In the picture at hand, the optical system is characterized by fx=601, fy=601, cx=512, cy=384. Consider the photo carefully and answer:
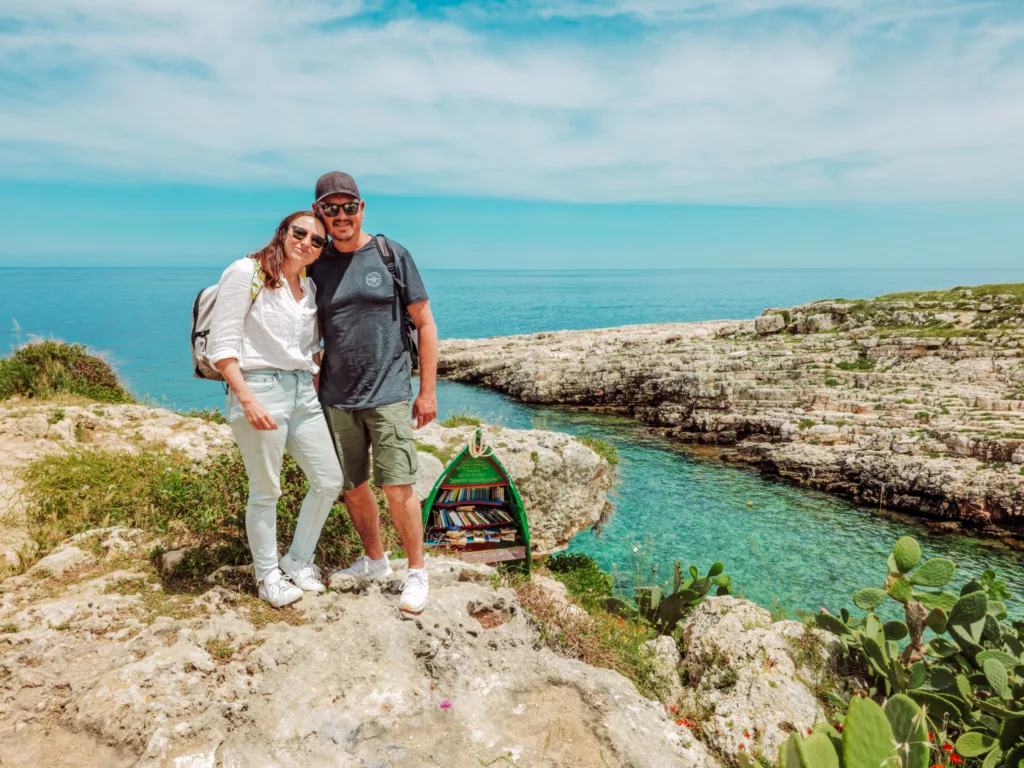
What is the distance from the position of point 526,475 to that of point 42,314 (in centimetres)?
10917

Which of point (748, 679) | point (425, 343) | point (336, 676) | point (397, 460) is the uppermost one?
point (425, 343)

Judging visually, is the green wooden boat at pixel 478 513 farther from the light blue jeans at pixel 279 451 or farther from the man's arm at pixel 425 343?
the light blue jeans at pixel 279 451

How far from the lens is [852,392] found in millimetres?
24578

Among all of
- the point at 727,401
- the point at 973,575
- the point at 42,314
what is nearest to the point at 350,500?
the point at 973,575

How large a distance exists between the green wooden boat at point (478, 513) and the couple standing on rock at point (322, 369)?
3525 mm

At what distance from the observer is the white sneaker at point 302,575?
5359 mm

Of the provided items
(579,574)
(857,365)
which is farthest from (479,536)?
(857,365)

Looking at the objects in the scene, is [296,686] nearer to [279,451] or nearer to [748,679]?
[279,451]

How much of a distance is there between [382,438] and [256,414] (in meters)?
1.06

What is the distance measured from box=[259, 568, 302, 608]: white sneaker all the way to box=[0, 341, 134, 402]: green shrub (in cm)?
1117

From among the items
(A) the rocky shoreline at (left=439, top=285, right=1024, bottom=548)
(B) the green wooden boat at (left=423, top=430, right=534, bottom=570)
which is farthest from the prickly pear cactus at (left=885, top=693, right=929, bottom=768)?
(A) the rocky shoreline at (left=439, top=285, right=1024, bottom=548)

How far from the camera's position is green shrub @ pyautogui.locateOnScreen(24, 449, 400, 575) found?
21.0 feet

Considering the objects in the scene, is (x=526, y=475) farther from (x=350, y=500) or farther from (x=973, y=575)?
(x=973, y=575)

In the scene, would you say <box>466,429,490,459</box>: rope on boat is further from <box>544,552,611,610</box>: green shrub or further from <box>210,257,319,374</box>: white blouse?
<box>210,257,319,374</box>: white blouse
